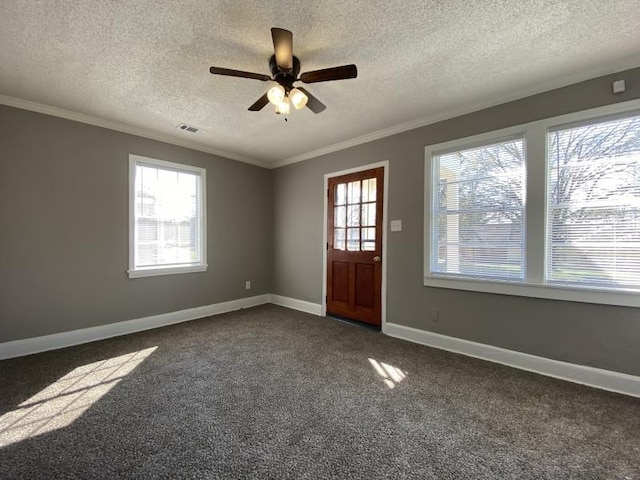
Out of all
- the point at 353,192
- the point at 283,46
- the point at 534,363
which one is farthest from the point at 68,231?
the point at 534,363

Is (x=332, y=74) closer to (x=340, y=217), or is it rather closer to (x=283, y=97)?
(x=283, y=97)

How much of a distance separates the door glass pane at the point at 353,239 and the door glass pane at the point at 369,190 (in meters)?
0.45

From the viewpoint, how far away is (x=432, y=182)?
324 cm

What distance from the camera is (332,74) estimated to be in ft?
6.20

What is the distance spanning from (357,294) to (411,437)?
2284 millimetres

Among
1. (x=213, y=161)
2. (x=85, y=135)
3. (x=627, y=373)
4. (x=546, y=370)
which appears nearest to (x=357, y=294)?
(x=546, y=370)

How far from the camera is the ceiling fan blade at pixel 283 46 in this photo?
165cm

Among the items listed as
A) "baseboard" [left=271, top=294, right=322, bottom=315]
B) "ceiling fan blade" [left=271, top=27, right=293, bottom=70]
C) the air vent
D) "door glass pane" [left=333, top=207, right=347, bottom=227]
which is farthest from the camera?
"baseboard" [left=271, top=294, right=322, bottom=315]

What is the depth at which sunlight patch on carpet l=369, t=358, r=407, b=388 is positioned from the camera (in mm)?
2367

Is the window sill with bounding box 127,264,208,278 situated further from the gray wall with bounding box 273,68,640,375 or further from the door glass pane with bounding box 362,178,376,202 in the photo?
the door glass pane with bounding box 362,178,376,202

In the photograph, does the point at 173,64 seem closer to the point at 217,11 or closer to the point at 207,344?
the point at 217,11

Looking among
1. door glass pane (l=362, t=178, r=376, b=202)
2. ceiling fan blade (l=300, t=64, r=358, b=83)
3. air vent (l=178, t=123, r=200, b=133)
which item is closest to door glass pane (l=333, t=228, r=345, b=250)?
door glass pane (l=362, t=178, r=376, b=202)

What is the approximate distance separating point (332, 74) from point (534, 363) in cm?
300

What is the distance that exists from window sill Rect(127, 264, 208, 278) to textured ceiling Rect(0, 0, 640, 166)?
1.85 m
